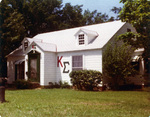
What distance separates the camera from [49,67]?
1848cm

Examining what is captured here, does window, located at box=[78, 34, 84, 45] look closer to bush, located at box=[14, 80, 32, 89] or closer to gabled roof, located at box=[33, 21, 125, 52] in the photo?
gabled roof, located at box=[33, 21, 125, 52]

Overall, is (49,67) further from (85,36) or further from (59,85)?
(85,36)

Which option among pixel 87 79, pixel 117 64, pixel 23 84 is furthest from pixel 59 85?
pixel 117 64

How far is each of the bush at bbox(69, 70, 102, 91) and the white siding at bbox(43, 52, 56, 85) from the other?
3295mm

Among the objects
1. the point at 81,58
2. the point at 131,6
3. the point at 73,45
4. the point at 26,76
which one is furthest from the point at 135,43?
the point at 26,76

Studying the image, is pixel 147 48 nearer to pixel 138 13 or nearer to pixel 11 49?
pixel 138 13

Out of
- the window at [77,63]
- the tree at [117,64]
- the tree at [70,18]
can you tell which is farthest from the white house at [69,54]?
the tree at [70,18]

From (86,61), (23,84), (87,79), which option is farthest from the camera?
(23,84)

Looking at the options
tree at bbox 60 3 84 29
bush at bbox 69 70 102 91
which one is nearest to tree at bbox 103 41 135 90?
bush at bbox 69 70 102 91

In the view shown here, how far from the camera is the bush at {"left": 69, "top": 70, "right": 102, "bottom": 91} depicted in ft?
49.8

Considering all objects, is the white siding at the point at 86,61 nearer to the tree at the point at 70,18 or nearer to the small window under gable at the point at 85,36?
the small window under gable at the point at 85,36

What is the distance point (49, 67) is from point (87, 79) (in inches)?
180

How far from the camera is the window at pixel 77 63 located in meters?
17.5

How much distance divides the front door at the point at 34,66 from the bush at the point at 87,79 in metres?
4.09
